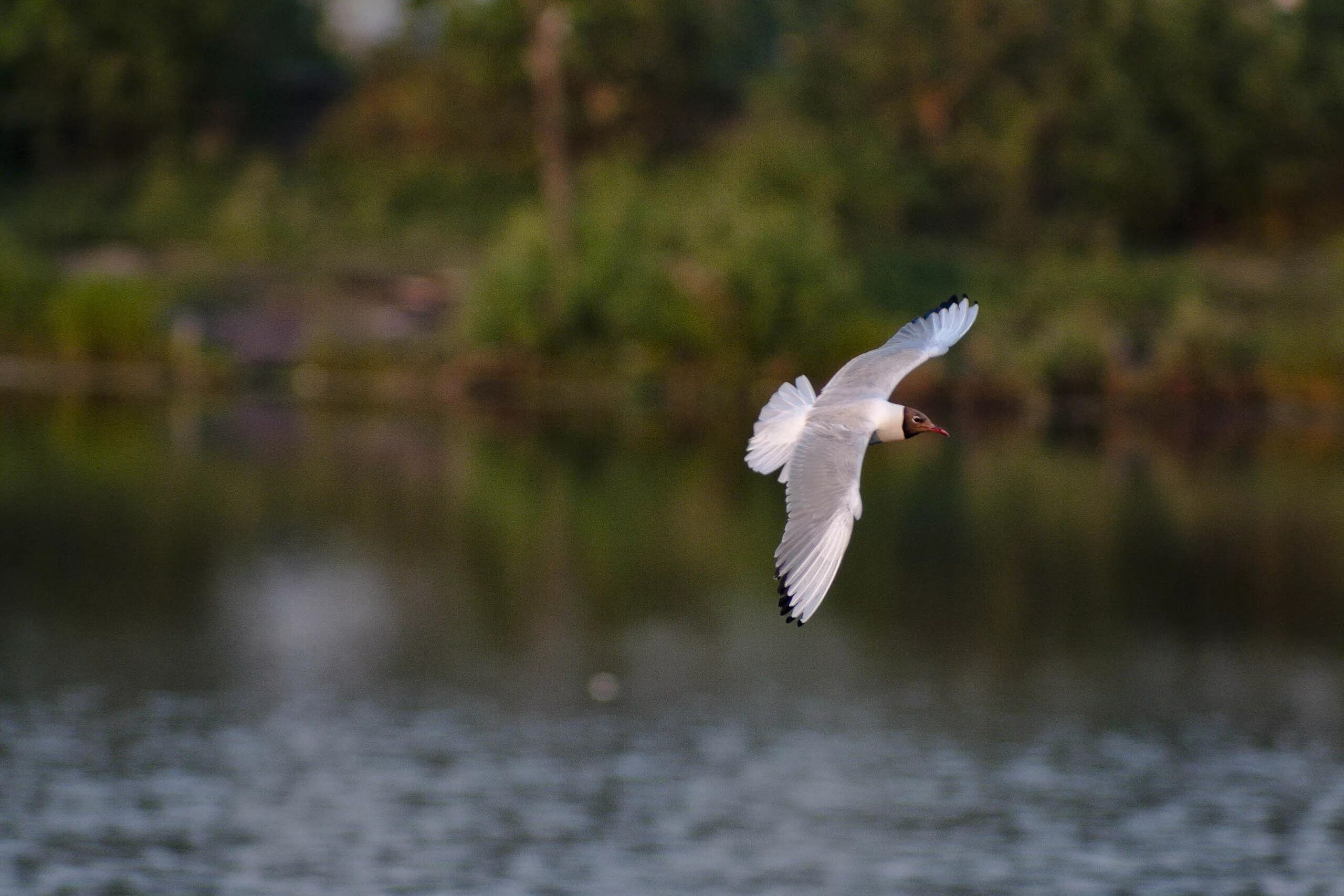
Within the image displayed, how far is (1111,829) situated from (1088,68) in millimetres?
53728

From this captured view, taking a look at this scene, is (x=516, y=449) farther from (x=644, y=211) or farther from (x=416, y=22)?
(x=416, y=22)

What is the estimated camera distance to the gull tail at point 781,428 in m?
9.52

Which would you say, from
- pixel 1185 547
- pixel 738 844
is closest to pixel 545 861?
pixel 738 844

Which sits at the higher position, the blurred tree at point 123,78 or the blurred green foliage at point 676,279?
the blurred tree at point 123,78

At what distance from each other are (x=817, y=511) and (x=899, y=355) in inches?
38.9

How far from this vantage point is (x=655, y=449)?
56875 mm

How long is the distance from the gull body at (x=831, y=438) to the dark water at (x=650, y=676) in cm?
1274

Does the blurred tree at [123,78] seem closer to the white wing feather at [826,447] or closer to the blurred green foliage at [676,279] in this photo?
the blurred green foliage at [676,279]

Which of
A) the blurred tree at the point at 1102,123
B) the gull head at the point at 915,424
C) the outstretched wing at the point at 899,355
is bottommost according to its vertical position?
the gull head at the point at 915,424

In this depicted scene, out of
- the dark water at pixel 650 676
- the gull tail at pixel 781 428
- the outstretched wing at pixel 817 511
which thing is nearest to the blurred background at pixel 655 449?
the dark water at pixel 650 676

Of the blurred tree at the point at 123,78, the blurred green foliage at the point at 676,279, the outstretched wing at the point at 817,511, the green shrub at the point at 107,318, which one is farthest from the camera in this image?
the blurred tree at the point at 123,78

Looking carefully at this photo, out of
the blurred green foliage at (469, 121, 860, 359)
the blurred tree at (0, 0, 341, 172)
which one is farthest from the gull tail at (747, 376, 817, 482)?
the blurred tree at (0, 0, 341, 172)

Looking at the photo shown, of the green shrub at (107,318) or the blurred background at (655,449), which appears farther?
the green shrub at (107,318)

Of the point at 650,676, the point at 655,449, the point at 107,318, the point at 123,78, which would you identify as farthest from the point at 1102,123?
the point at 650,676
